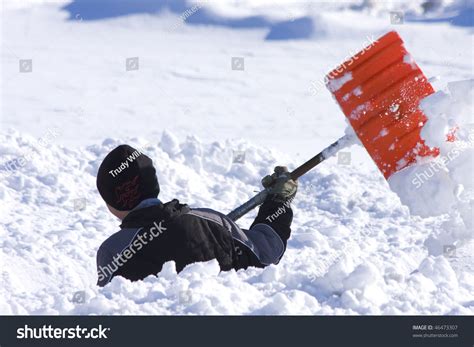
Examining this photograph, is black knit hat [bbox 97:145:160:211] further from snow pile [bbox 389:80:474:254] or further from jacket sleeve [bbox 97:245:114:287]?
snow pile [bbox 389:80:474:254]

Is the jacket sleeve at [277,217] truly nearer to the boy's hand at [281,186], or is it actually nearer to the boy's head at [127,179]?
the boy's hand at [281,186]

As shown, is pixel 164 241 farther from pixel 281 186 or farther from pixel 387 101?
pixel 387 101

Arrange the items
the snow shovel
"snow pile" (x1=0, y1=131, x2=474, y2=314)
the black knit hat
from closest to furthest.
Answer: "snow pile" (x1=0, y1=131, x2=474, y2=314)
the black knit hat
the snow shovel

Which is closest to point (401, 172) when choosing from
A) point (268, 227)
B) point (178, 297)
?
point (268, 227)

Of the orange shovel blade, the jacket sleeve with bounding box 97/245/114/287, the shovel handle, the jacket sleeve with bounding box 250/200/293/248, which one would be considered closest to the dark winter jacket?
the jacket sleeve with bounding box 97/245/114/287

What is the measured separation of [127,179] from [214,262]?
1.65ft

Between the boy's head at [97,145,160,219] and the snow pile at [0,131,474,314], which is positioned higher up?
the boy's head at [97,145,160,219]

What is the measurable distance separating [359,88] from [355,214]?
10.5 feet

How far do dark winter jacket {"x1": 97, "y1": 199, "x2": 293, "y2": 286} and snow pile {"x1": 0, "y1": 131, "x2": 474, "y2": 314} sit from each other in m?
0.10

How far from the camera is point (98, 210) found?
6.58 meters

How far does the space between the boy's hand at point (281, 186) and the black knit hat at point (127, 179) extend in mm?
879

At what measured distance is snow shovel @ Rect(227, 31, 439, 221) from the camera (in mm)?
3953

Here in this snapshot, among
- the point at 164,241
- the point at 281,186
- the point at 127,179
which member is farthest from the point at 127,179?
the point at 281,186

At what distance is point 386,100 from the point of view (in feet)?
13.0
